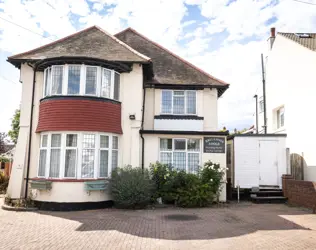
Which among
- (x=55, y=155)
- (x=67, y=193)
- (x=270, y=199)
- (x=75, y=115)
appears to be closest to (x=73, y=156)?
(x=55, y=155)

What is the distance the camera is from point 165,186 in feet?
43.3

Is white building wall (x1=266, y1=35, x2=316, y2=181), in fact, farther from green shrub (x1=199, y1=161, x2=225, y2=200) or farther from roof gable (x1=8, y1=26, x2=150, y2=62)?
roof gable (x1=8, y1=26, x2=150, y2=62)

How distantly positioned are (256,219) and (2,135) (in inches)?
1467

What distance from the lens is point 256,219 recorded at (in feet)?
34.1

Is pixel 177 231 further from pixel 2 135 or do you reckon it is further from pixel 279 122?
pixel 2 135

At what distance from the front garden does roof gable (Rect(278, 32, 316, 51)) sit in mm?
8900

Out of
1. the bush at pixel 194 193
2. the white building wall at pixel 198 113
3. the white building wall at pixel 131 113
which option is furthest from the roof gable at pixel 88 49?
the bush at pixel 194 193

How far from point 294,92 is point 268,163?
212 inches

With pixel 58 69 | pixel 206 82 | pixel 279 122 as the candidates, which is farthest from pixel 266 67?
pixel 58 69

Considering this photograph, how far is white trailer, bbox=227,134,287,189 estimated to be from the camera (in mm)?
14930

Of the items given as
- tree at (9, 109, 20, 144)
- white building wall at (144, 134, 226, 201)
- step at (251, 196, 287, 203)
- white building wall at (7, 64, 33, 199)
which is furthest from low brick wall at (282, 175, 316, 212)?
tree at (9, 109, 20, 144)

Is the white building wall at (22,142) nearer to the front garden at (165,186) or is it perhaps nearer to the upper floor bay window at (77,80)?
the upper floor bay window at (77,80)

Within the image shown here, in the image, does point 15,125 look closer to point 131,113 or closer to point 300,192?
point 131,113

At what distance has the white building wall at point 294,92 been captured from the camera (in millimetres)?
15984
